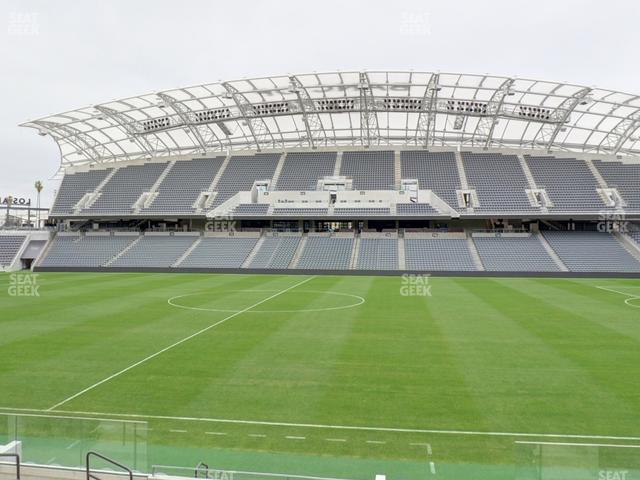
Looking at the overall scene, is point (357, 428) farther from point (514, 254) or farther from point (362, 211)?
point (362, 211)

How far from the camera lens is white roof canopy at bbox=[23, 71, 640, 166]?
1576 inches

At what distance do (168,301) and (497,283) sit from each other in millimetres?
23096

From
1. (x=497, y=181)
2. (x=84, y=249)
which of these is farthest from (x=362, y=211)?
(x=84, y=249)

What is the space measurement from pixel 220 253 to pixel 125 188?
16370 millimetres

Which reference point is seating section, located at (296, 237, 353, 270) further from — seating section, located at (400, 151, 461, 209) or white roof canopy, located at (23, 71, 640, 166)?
white roof canopy, located at (23, 71, 640, 166)

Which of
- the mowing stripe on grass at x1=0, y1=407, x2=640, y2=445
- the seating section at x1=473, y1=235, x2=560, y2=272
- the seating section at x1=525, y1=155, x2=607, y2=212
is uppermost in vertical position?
the seating section at x1=525, y1=155, x2=607, y2=212

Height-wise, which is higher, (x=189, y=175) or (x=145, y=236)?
(x=189, y=175)

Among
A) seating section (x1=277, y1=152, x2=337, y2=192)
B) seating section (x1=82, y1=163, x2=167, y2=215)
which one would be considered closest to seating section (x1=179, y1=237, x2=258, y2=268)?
seating section (x1=277, y1=152, x2=337, y2=192)

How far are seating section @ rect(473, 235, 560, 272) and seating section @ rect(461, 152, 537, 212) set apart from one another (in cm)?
305

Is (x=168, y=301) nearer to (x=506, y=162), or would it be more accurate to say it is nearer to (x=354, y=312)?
(x=354, y=312)

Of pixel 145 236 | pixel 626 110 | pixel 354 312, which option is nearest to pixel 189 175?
pixel 145 236

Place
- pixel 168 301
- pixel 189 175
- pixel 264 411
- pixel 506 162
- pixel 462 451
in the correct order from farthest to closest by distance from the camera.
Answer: pixel 189 175 → pixel 506 162 → pixel 168 301 → pixel 264 411 → pixel 462 451

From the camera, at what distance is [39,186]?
71.8m

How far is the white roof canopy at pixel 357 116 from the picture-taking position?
131ft
